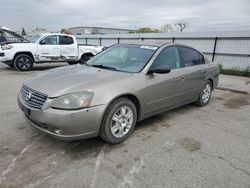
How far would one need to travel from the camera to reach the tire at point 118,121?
317cm

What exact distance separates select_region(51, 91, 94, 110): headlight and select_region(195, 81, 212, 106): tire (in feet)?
10.9

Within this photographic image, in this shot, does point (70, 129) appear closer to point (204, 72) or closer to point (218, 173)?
point (218, 173)

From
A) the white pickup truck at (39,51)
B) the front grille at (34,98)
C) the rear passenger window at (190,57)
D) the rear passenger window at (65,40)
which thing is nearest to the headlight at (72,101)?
the front grille at (34,98)

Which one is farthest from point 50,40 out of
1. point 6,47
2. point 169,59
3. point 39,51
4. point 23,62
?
point 169,59

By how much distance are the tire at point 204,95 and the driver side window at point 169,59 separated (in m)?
1.30

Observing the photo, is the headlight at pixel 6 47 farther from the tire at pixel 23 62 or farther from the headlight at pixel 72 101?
the headlight at pixel 72 101

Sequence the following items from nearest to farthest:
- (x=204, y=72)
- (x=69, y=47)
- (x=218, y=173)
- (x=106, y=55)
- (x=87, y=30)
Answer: (x=218, y=173) < (x=106, y=55) < (x=204, y=72) < (x=69, y=47) < (x=87, y=30)

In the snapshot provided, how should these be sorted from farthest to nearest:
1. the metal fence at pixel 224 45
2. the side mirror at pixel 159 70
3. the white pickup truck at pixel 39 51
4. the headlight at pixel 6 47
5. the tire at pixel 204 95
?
1. the metal fence at pixel 224 45
2. the white pickup truck at pixel 39 51
3. the headlight at pixel 6 47
4. the tire at pixel 204 95
5. the side mirror at pixel 159 70

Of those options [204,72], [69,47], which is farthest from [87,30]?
[204,72]

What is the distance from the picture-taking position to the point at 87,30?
179 ft

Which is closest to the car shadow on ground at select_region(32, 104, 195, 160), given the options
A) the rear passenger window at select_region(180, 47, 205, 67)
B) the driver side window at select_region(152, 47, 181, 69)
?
the driver side window at select_region(152, 47, 181, 69)

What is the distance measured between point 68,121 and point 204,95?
3806 mm

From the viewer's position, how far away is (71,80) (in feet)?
10.7

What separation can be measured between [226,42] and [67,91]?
38.2 feet
